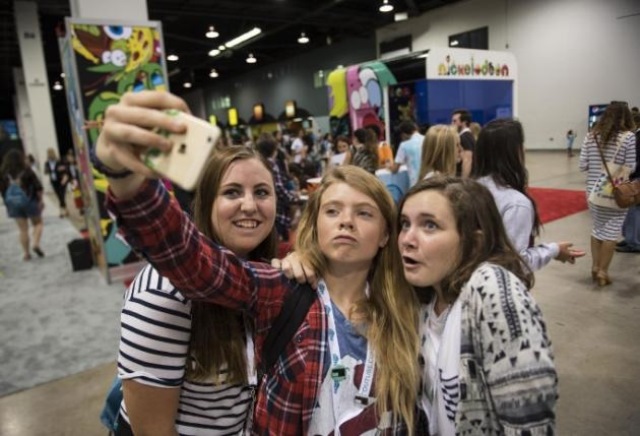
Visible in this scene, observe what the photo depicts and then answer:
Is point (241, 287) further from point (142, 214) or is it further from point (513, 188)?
point (513, 188)

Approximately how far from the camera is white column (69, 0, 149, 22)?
15.9 ft

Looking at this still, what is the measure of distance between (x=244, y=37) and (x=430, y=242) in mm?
19175

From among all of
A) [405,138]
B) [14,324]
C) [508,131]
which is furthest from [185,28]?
[508,131]

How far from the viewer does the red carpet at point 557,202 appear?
717 cm

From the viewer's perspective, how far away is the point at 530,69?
16078 millimetres

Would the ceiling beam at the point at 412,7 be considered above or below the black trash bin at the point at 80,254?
above

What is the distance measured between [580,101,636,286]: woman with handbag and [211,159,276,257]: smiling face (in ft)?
12.7

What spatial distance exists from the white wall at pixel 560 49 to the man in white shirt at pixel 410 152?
35.5 ft

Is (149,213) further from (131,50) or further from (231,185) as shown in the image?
(131,50)

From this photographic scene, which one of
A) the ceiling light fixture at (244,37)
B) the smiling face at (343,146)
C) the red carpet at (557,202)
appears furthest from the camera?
the ceiling light fixture at (244,37)

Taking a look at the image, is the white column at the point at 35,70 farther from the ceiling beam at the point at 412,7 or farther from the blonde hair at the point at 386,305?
the blonde hair at the point at 386,305

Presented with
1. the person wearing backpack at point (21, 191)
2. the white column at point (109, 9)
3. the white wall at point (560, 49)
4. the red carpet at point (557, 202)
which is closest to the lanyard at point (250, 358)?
the white column at point (109, 9)

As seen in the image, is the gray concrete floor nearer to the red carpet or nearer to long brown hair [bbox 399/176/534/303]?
long brown hair [bbox 399/176/534/303]

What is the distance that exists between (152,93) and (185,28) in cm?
1871
